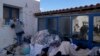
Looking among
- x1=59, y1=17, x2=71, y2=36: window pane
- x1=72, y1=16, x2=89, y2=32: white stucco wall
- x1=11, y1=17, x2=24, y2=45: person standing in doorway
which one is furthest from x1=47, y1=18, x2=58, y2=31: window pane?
x1=11, y1=17, x2=24, y2=45: person standing in doorway

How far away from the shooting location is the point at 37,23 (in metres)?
14.2

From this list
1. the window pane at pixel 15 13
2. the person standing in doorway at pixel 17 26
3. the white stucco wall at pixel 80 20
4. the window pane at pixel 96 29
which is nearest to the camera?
the window pane at pixel 96 29

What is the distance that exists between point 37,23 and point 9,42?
2.90 metres

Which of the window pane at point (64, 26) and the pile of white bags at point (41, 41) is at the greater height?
the window pane at point (64, 26)

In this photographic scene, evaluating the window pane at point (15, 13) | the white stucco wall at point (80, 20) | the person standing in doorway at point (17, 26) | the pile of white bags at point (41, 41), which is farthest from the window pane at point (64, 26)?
the window pane at point (15, 13)

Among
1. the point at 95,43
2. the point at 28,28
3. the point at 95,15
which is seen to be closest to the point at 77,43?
the point at 95,43

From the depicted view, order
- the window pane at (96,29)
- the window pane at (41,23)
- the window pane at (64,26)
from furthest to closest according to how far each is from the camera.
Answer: the window pane at (41,23) → the window pane at (64,26) → the window pane at (96,29)

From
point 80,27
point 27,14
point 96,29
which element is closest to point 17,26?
point 27,14

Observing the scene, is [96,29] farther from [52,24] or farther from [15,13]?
[15,13]

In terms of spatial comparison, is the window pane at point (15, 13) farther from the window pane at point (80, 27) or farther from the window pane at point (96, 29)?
the window pane at point (96, 29)

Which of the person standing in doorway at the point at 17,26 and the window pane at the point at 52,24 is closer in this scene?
the person standing in doorway at the point at 17,26

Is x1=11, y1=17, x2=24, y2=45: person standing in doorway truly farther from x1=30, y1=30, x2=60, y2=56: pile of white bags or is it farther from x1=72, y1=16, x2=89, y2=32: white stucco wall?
x1=72, y1=16, x2=89, y2=32: white stucco wall

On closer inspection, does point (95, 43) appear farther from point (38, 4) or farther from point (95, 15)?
point (38, 4)

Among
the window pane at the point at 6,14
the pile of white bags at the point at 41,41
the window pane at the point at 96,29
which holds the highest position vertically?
the window pane at the point at 6,14
